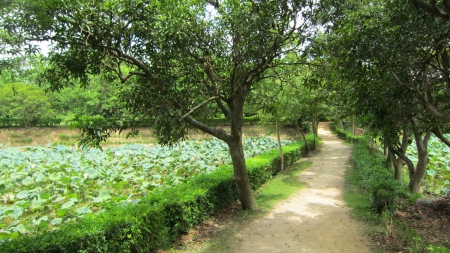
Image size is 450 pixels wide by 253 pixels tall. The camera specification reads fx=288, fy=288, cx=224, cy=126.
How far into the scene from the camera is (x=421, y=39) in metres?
4.36

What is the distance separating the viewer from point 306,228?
720 centimetres

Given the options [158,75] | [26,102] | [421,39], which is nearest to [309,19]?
[421,39]

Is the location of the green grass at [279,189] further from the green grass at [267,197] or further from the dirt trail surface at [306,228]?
the dirt trail surface at [306,228]

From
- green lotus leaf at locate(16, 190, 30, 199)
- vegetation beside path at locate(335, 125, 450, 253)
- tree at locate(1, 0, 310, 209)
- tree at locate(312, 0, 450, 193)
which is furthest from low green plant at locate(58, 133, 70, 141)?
tree at locate(312, 0, 450, 193)

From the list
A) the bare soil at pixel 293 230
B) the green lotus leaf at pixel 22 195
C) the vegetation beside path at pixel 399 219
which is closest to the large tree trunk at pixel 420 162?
the vegetation beside path at pixel 399 219

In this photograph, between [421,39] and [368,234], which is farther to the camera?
[368,234]

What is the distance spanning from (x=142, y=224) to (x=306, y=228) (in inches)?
161

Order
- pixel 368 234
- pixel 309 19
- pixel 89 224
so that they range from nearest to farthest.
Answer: pixel 89 224
pixel 309 19
pixel 368 234

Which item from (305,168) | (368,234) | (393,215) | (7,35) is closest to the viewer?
(7,35)

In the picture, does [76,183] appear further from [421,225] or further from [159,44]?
[421,225]

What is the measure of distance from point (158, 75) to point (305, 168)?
12634mm

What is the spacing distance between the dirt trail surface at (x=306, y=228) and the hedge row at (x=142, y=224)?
3.92 ft

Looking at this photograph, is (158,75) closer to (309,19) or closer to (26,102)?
(309,19)

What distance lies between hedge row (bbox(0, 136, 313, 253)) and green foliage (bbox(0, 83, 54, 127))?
3174cm
